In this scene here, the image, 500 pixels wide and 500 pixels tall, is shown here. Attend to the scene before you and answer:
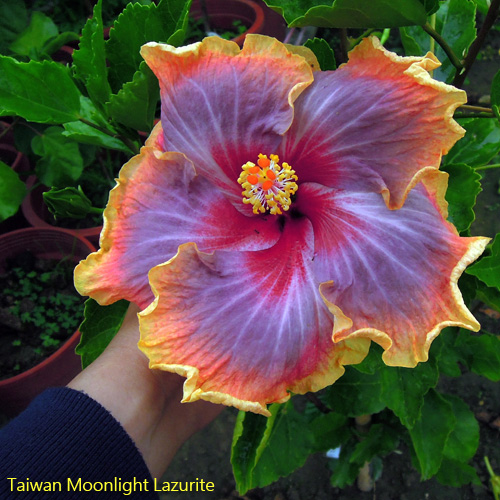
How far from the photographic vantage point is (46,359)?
7.07ft

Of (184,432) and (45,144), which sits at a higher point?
(45,144)

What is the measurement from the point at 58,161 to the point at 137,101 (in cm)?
128

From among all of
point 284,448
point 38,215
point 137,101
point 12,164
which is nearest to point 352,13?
point 137,101

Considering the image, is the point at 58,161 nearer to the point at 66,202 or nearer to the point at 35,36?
the point at 35,36

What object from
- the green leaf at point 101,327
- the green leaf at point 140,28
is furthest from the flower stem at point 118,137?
the green leaf at point 101,327

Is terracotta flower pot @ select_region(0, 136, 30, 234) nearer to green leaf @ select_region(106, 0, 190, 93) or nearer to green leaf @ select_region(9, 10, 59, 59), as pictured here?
green leaf @ select_region(9, 10, 59, 59)

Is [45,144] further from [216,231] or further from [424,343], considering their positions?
[424,343]

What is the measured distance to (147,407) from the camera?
3.97 ft

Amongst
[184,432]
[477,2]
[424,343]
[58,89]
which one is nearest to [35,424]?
[184,432]

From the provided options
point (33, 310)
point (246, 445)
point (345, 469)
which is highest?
point (246, 445)

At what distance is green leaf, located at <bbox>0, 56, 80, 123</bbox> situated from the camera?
3.01 feet

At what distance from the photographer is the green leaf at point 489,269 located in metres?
0.86

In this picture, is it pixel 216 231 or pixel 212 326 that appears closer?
pixel 212 326

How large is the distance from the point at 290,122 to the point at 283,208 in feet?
0.51
